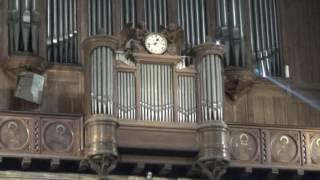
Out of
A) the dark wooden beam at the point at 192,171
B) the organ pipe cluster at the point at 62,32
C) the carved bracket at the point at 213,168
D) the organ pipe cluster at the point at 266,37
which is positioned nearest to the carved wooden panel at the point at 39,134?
the organ pipe cluster at the point at 62,32

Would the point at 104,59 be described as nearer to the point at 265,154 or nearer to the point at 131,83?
the point at 131,83

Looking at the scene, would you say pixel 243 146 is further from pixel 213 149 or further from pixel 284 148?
pixel 213 149

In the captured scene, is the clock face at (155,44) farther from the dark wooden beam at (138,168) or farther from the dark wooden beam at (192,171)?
the dark wooden beam at (192,171)

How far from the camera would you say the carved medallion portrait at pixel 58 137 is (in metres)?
21.5

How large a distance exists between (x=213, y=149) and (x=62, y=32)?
4.09 m

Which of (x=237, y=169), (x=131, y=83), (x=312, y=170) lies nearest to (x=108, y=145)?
(x=131, y=83)

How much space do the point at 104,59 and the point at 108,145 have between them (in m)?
1.72

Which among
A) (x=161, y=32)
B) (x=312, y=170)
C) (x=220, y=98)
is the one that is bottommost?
(x=312, y=170)

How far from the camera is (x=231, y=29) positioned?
2377 cm

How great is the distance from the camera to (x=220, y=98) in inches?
868

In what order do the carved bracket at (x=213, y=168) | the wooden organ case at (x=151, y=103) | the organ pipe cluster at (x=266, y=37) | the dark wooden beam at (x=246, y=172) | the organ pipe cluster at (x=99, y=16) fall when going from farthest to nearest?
the organ pipe cluster at (x=266, y=37) → the organ pipe cluster at (x=99, y=16) → the dark wooden beam at (x=246, y=172) → the carved bracket at (x=213, y=168) → the wooden organ case at (x=151, y=103)

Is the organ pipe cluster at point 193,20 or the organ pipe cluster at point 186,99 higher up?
the organ pipe cluster at point 193,20

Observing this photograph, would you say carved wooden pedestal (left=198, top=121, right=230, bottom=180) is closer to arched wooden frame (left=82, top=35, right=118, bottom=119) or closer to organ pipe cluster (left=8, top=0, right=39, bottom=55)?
arched wooden frame (left=82, top=35, right=118, bottom=119)

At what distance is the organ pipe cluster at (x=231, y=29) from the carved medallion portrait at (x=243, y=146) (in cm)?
174
